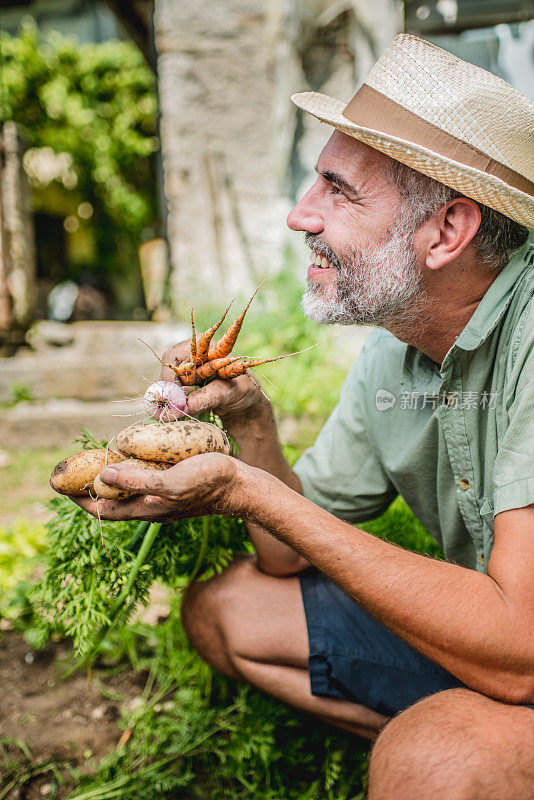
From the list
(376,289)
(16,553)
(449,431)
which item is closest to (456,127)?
(376,289)

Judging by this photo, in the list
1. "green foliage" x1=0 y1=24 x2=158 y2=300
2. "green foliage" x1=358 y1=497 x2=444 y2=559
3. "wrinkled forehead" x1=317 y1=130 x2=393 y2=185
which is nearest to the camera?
"wrinkled forehead" x1=317 y1=130 x2=393 y2=185

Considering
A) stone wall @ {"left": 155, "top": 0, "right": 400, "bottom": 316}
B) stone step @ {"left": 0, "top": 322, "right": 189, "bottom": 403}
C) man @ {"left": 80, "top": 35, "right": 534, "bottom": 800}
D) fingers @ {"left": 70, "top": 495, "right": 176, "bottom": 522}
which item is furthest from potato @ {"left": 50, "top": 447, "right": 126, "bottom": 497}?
stone wall @ {"left": 155, "top": 0, "right": 400, "bottom": 316}

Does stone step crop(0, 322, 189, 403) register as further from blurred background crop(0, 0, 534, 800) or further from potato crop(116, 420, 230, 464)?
potato crop(116, 420, 230, 464)

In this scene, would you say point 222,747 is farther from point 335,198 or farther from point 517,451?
point 335,198

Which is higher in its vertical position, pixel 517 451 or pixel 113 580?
pixel 517 451

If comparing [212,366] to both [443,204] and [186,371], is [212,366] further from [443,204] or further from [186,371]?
[443,204]

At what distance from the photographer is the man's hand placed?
147 cm

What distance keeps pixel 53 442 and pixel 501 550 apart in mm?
4726

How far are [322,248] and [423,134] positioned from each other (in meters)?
0.43

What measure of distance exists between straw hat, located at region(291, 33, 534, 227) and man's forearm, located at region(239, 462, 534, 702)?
970mm

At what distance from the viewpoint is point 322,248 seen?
1.97 m

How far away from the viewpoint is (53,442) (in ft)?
18.2

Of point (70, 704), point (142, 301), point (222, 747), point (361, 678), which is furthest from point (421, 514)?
point (142, 301)

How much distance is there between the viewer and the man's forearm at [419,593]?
1462mm
